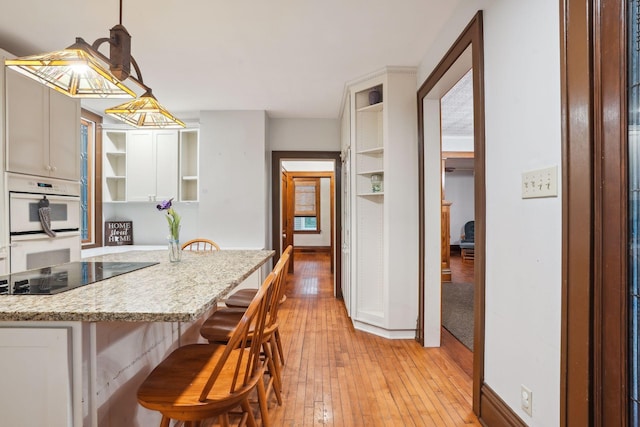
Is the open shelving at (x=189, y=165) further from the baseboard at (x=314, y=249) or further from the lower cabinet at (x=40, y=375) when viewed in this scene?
the baseboard at (x=314, y=249)

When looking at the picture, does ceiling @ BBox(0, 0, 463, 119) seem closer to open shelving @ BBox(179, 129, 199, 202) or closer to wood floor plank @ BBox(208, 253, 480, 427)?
open shelving @ BBox(179, 129, 199, 202)

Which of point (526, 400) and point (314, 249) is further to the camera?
point (314, 249)

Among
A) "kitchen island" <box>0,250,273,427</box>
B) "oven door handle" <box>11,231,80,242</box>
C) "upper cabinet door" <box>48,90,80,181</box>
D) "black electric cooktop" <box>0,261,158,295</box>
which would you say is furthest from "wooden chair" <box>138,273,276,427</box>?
"upper cabinet door" <box>48,90,80,181</box>

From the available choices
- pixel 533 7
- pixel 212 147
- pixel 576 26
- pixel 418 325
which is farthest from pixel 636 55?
pixel 212 147

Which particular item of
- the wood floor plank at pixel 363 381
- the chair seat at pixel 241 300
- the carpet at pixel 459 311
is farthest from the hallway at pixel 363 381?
the chair seat at pixel 241 300

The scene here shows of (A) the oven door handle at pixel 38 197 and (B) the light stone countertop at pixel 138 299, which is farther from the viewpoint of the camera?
(A) the oven door handle at pixel 38 197

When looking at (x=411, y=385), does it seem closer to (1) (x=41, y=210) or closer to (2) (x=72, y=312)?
(2) (x=72, y=312)

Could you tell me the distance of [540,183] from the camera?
129cm

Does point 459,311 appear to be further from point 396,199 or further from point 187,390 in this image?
point 187,390

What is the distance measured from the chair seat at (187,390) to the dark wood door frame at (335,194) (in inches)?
126

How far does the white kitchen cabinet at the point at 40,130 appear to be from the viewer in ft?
7.79

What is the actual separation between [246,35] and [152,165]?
2.51m

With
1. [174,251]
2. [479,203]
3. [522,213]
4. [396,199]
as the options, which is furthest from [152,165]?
[522,213]

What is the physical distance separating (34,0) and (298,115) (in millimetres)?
2813
